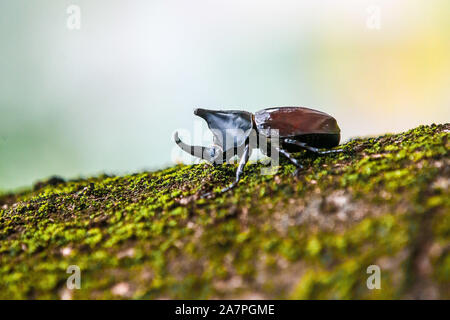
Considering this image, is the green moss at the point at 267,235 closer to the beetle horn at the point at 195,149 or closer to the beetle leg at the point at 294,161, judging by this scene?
the beetle leg at the point at 294,161

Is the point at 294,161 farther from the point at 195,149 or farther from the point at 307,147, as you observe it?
the point at 195,149

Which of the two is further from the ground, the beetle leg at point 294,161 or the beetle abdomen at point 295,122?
the beetle abdomen at point 295,122

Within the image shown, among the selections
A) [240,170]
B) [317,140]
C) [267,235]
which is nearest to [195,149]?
[240,170]

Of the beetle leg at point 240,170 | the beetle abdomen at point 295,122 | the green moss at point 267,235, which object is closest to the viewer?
the green moss at point 267,235

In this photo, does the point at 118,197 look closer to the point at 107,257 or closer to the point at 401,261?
the point at 107,257

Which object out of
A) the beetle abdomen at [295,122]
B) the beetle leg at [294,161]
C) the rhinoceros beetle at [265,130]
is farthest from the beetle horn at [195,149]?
the beetle leg at [294,161]

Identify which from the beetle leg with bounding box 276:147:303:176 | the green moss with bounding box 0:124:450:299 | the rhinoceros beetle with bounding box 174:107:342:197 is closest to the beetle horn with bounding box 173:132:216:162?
the rhinoceros beetle with bounding box 174:107:342:197

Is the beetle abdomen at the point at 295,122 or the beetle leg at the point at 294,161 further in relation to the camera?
the beetle abdomen at the point at 295,122

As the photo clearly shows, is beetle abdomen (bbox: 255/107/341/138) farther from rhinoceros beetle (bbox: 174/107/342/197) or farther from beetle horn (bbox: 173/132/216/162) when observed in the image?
beetle horn (bbox: 173/132/216/162)
